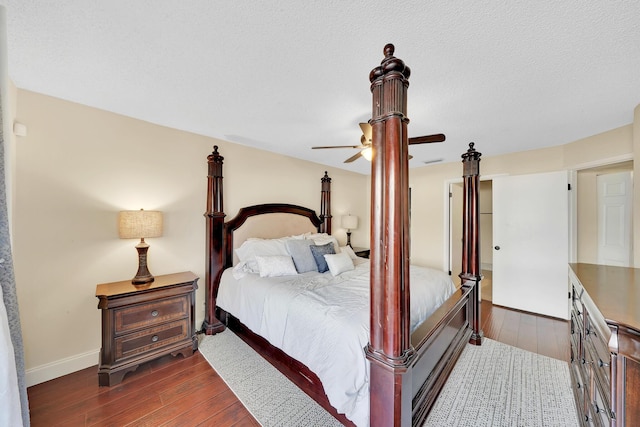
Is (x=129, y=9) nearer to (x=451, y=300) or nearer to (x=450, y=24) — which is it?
(x=450, y=24)

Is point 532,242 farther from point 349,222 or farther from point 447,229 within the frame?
point 349,222

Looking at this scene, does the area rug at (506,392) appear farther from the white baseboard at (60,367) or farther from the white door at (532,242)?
the white baseboard at (60,367)

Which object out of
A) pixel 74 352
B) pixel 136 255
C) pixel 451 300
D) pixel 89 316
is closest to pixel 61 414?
pixel 74 352

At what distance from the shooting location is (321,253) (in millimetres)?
2932

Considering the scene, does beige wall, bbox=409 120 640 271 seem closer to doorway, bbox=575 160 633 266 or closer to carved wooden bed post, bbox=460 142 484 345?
doorway, bbox=575 160 633 266

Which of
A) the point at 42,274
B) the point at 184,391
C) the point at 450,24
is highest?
the point at 450,24

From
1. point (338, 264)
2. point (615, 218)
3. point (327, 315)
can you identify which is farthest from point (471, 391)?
point (615, 218)

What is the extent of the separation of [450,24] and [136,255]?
123 inches

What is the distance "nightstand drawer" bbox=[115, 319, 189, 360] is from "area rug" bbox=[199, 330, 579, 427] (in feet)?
1.08

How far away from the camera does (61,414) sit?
1653 millimetres

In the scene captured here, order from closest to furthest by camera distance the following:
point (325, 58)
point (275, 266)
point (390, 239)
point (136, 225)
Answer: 1. point (390, 239)
2. point (325, 58)
3. point (136, 225)
4. point (275, 266)

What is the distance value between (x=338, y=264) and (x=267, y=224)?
126 centimetres

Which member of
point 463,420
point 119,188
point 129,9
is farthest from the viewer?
point 119,188

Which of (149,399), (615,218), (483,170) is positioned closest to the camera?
(149,399)
